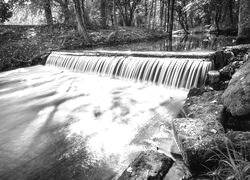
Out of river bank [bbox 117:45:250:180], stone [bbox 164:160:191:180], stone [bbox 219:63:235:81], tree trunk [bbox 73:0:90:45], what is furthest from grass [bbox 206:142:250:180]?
tree trunk [bbox 73:0:90:45]

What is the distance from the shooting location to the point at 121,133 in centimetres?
447

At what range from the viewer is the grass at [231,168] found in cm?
199

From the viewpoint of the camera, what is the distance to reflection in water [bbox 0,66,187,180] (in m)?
3.49

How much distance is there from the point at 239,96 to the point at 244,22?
5.62 meters

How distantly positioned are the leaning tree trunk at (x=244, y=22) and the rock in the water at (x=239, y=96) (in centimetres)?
475

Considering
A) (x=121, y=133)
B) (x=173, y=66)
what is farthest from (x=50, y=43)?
(x=121, y=133)

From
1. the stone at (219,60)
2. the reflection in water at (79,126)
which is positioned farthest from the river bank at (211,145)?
the stone at (219,60)

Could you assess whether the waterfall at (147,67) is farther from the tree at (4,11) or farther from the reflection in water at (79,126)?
the tree at (4,11)

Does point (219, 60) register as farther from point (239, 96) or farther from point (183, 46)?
point (183, 46)

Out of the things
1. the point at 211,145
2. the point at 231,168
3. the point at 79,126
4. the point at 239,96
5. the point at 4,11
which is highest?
the point at 4,11

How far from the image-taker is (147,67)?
7.91 m

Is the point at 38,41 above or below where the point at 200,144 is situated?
above

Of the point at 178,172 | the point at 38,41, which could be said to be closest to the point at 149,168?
the point at 178,172

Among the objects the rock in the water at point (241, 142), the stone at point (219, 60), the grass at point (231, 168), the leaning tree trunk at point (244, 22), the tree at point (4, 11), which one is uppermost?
the tree at point (4, 11)
